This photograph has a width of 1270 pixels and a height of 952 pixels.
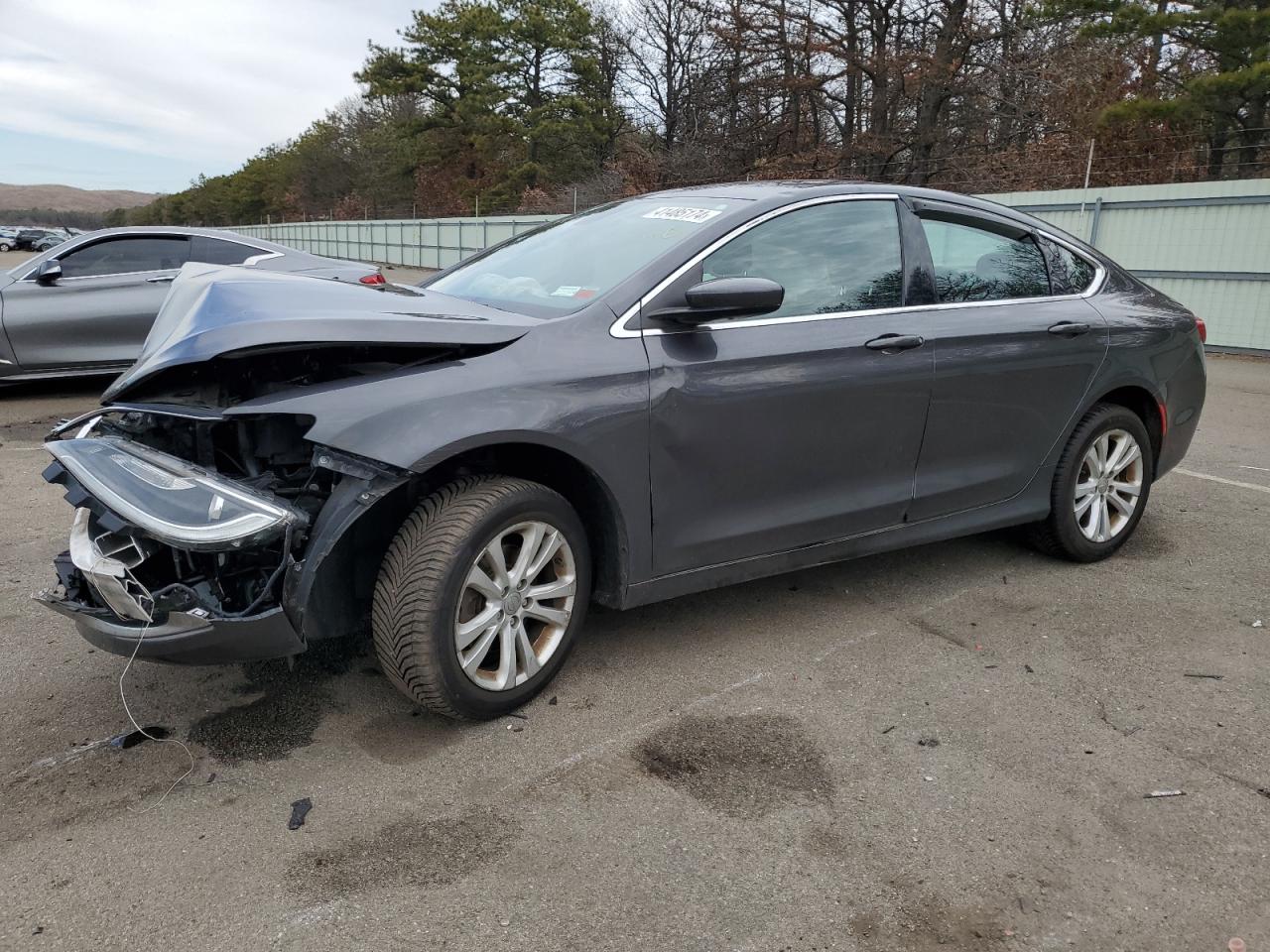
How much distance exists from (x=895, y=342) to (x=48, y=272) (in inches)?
286

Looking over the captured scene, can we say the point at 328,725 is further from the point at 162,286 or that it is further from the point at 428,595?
the point at 162,286

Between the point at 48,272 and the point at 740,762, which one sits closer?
the point at 740,762

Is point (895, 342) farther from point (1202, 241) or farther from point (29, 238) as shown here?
point (29, 238)

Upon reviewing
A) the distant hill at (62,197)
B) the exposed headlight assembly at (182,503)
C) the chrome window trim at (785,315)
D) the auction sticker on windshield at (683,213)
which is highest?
the distant hill at (62,197)

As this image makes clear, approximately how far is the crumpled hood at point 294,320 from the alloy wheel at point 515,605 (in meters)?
0.62

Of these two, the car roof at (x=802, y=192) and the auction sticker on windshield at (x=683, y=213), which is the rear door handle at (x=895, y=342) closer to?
the car roof at (x=802, y=192)

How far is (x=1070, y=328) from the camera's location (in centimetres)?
423

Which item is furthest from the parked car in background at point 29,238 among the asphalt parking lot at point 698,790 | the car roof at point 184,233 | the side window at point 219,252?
the asphalt parking lot at point 698,790

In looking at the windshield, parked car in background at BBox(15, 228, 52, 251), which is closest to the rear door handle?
the windshield

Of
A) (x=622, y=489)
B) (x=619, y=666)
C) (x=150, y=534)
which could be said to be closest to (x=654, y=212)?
(x=622, y=489)

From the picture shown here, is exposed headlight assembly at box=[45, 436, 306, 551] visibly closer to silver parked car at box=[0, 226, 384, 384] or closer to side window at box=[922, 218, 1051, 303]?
side window at box=[922, 218, 1051, 303]

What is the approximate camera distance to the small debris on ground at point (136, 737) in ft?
9.44

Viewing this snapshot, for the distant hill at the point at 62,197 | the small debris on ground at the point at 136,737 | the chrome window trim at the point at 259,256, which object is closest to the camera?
the small debris on ground at the point at 136,737

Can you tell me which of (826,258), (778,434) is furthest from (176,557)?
(826,258)
